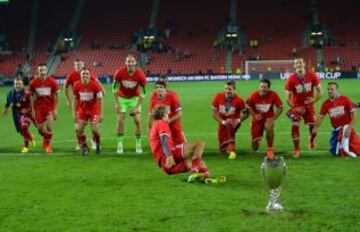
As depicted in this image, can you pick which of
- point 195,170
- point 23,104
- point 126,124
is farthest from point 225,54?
point 195,170

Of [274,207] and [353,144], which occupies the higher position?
[353,144]

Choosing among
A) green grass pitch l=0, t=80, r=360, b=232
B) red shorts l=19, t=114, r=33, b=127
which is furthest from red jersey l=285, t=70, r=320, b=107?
red shorts l=19, t=114, r=33, b=127

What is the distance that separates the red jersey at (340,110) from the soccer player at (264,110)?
1000 millimetres

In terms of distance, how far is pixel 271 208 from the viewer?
672 centimetres

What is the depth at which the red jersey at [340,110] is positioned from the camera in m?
11.2

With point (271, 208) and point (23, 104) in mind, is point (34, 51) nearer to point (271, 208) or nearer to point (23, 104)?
point (23, 104)

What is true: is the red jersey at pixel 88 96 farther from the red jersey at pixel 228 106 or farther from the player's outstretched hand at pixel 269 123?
the player's outstretched hand at pixel 269 123

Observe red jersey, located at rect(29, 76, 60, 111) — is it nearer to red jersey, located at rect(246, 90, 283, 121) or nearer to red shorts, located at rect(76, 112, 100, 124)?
red shorts, located at rect(76, 112, 100, 124)

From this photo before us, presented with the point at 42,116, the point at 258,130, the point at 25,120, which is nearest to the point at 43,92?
the point at 42,116

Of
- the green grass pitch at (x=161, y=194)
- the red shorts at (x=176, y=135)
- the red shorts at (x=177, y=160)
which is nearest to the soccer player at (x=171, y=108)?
the red shorts at (x=176, y=135)

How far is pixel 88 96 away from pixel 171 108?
8.17 feet

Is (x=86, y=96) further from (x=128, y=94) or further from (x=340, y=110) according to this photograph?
(x=340, y=110)

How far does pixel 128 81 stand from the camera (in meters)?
12.4

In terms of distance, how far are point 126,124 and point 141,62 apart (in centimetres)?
3468
